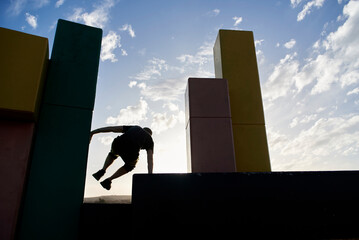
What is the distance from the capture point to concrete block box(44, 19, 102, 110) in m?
4.01

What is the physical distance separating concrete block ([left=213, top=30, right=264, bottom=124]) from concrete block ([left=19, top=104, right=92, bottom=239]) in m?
2.91

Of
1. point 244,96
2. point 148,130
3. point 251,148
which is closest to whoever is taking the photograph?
point 148,130

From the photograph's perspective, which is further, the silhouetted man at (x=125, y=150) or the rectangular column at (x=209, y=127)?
the rectangular column at (x=209, y=127)

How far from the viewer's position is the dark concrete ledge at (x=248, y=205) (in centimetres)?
264

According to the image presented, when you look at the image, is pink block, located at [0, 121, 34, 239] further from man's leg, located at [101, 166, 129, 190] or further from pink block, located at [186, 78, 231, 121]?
pink block, located at [186, 78, 231, 121]

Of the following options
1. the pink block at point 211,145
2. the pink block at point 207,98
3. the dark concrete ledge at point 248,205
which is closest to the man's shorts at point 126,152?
the pink block at point 211,145

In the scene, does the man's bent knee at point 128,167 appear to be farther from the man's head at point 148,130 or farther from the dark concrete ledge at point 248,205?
the dark concrete ledge at point 248,205

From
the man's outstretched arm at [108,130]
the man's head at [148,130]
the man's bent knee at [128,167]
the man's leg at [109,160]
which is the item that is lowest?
the man's bent knee at [128,167]

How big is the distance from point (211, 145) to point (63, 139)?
8.14ft

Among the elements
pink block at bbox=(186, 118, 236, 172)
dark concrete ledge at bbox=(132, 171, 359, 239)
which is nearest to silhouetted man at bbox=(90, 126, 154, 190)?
pink block at bbox=(186, 118, 236, 172)

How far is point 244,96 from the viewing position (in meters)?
5.13

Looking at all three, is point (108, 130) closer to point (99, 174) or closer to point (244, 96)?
point (99, 174)

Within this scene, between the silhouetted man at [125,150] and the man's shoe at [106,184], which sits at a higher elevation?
the silhouetted man at [125,150]

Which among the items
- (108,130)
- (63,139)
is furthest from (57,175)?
(108,130)
